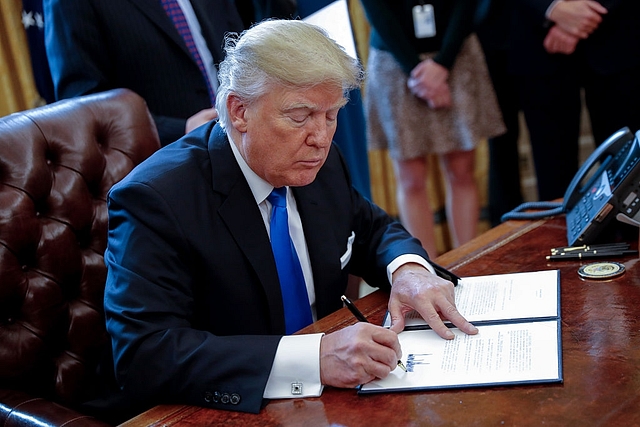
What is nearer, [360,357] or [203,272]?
[360,357]

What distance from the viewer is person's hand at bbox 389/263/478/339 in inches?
65.7

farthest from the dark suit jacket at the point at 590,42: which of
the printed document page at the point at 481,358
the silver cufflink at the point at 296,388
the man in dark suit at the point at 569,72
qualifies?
the silver cufflink at the point at 296,388

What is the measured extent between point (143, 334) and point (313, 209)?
0.62m

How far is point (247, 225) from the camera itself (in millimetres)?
1853

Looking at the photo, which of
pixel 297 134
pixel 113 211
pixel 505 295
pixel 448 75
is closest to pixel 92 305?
pixel 113 211

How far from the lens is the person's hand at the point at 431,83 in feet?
12.0

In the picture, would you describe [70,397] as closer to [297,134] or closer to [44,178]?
[44,178]

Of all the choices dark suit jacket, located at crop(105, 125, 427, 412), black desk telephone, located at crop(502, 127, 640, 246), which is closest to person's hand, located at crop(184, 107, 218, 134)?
dark suit jacket, located at crop(105, 125, 427, 412)

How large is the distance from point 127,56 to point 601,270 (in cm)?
180

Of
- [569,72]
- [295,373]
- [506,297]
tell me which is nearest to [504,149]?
[569,72]

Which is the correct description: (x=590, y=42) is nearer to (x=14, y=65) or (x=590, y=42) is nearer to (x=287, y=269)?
(x=287, y=269)

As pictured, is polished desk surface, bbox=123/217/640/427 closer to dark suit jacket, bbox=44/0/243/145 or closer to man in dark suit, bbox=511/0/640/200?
dark suit jacket, bbox=44/0/243/145

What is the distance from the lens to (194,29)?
3.01m

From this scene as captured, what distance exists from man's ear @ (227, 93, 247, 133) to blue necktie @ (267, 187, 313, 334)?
7.7 inches
